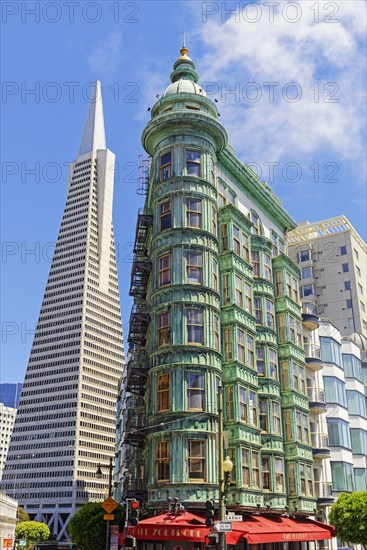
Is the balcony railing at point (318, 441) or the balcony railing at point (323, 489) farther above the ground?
the balcony railing at point (318, 441)

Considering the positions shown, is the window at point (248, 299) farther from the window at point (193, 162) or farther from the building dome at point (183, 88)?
the building dome at point (183, 88)

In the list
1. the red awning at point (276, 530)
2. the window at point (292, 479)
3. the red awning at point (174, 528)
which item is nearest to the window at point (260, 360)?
the window at point (292, 479)

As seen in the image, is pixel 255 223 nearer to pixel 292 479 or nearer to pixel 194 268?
pixel 194 268

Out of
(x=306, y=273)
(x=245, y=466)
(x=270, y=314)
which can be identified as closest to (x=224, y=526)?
(x=245, y=466)

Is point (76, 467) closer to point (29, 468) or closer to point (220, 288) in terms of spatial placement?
point (29, 468)

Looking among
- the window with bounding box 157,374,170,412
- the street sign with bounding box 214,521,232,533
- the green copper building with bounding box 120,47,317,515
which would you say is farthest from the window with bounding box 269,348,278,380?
the street sign with bounding box 214,521,232,533

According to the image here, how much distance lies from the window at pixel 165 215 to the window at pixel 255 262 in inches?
406

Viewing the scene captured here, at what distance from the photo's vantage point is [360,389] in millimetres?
63750

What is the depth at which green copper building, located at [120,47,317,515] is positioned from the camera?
3388cm

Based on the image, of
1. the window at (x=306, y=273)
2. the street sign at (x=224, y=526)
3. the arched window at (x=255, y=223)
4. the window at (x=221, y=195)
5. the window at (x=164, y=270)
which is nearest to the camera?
the street sign at (x=224, y=526)

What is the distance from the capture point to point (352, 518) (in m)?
44.3

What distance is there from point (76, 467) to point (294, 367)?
148 meters

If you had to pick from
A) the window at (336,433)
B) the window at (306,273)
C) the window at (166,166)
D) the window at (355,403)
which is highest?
the window at (306,273)

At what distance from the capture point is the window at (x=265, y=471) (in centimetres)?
4012
